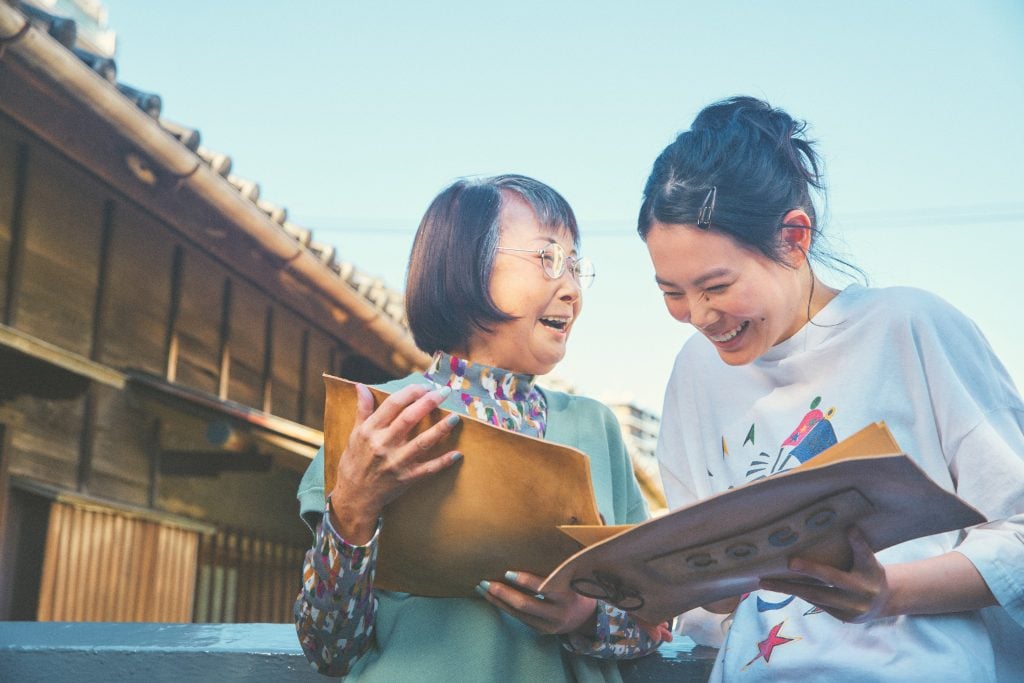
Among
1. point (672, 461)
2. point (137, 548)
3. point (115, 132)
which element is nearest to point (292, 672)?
point (672, 461)

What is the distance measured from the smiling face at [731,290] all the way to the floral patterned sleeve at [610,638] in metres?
0.63

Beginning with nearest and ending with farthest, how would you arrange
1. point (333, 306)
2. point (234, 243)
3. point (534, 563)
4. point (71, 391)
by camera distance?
point (534, 563)
point (71, 391)
point (234, 243)
point (333, 306)

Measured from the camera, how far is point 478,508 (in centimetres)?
181

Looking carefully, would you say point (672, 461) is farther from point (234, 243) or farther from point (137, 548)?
point (137, 548)

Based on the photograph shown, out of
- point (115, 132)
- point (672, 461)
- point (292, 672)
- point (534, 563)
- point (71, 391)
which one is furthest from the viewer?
point (71, 391)

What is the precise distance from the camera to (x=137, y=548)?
7.01m

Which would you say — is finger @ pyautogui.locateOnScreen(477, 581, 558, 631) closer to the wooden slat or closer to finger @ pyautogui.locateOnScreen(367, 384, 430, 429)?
finger @ pyautogui.locateOnScreen(367, 384, 430, 429)

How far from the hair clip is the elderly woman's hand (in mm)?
789

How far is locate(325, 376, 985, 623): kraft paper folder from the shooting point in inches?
57.6

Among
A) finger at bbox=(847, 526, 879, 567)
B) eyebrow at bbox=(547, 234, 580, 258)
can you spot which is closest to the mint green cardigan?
eyebrow at bbox=(547, 234, 580, 258)

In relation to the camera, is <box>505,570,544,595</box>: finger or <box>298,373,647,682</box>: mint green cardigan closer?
<box>505,570,544,595</box>: finger

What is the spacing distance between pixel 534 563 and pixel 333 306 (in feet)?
19.8

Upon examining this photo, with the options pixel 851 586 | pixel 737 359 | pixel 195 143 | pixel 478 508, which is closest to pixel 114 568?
pixel 195 143

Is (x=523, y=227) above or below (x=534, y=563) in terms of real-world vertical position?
above
